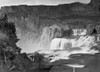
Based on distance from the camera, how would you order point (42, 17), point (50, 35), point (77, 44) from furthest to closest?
1. point (42, 17)
2. point (50, 35)
3. point (77, 44)

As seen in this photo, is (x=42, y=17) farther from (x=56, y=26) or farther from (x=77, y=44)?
(x=77, y=44)

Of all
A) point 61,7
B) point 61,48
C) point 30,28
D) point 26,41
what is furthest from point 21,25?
point 61,48

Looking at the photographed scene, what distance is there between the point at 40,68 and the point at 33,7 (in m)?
21.7

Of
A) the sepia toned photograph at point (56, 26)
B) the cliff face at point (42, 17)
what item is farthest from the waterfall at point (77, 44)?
the cliff face at point (42, 17)

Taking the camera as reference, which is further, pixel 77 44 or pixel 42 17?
pixel 42 17

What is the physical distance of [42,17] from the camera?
89.5 feet

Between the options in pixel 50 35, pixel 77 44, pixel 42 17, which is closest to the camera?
pixel 77 44

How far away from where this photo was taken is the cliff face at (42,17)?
25438mm

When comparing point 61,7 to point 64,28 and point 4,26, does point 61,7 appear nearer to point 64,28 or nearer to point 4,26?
point 64,28

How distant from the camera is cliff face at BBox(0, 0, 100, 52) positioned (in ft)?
83.5

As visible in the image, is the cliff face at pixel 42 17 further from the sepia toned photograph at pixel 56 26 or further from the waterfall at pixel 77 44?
the waterfall at pixel 77 44

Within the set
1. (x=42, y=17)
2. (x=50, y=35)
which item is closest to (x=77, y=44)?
(x=50, y=35)

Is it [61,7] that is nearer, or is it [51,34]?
[51,34]

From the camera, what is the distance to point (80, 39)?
54.6ft
